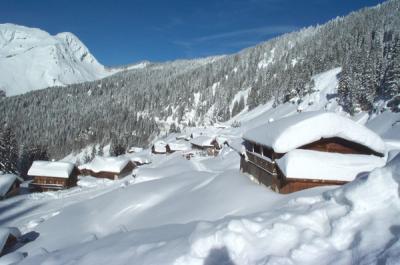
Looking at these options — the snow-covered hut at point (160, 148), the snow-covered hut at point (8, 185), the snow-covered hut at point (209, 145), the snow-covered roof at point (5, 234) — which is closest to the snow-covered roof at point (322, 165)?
the snow-covered roof at point (5, 234)

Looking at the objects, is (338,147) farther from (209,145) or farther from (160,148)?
(160,148)

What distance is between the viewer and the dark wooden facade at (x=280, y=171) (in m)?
17.4

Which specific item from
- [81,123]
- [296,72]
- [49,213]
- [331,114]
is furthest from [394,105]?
[81,123]

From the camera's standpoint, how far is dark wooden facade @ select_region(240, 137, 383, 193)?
17375mm

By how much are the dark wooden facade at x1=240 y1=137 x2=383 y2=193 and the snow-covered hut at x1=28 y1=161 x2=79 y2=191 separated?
135ft

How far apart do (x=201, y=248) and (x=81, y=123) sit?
648 ft

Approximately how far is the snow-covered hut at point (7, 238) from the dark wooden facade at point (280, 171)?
1684 cm

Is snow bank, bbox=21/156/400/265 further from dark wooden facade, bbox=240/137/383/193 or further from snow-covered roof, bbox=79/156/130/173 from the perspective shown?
snow-covered roof, bbox=79/156/130/173

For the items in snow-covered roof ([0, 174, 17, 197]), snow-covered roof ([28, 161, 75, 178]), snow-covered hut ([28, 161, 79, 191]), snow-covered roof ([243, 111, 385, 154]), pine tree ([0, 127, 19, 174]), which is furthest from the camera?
pine tree ([0, 127, 19, 174])

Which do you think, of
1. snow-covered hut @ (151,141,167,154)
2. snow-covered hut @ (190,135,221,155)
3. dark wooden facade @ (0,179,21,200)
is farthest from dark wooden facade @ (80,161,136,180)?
snow-covered hut @ (151,141,167,154)

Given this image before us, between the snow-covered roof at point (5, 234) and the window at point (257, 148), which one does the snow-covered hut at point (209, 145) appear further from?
the snow-covered roof at point (5, 234)

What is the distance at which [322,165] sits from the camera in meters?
17.5

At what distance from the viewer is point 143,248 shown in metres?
8.64

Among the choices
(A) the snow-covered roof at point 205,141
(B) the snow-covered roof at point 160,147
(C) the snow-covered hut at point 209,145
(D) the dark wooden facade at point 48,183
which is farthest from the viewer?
(B) the snow-covered roof at point 160,147
